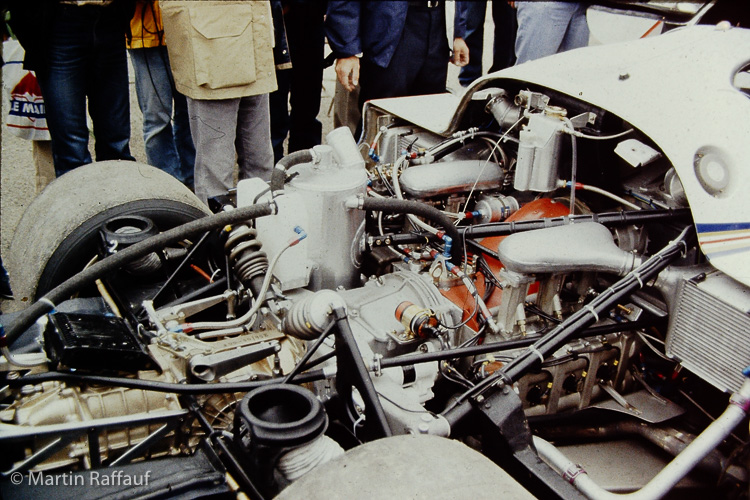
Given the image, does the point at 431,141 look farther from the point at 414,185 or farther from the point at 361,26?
A: the point at 361,26

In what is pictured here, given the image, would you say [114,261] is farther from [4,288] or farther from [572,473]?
[572,473]

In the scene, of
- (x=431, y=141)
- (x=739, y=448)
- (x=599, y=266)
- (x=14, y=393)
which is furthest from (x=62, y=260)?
(x=739, y=448)

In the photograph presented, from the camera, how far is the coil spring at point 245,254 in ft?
6.70

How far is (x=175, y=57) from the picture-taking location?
3.23 metres

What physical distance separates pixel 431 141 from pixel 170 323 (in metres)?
1.34

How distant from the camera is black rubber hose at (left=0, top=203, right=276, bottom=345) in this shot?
1.57m

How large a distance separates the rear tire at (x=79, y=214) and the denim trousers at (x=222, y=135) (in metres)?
0.83

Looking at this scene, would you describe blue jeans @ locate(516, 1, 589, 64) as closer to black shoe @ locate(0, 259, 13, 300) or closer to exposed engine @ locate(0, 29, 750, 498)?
exposed engine @ locate(0, 29, 750, 498)

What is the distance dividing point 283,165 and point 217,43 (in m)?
1.34

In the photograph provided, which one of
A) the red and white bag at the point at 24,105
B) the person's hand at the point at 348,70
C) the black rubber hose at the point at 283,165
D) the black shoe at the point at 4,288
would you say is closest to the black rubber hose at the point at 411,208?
the black rubber hose at the point at 283,165

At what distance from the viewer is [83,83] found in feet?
11.2

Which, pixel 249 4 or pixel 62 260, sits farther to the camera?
pixel 249 4
